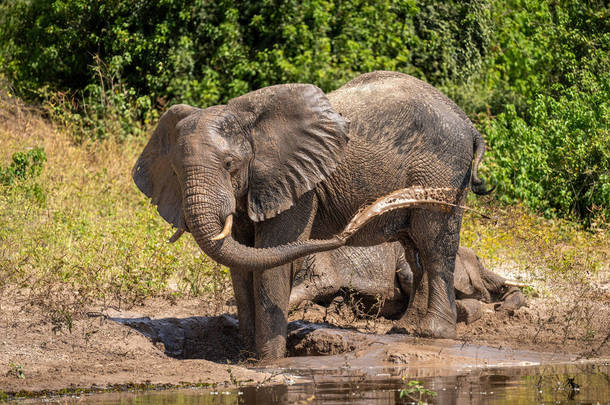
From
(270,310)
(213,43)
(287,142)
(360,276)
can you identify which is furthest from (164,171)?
(213,43)

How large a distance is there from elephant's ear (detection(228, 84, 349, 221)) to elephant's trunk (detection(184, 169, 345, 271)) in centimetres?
39

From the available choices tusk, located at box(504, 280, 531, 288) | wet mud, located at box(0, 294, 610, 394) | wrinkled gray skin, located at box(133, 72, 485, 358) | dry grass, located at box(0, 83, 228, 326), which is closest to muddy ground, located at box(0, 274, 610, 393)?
wet mud, located at box(0, 294, 610, 394)

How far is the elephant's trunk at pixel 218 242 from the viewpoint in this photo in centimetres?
702

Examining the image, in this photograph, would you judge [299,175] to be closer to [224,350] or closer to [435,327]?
[224,350]

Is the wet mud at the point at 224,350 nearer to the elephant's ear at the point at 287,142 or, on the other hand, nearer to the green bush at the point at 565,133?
the elephant's ear at the point at 287,142

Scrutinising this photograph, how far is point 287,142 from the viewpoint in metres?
7.71

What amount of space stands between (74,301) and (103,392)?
2349 mm

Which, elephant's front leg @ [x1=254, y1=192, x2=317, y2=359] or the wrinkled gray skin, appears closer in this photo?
the wrinkled gray skin

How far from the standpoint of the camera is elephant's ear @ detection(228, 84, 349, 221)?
7.60 meters

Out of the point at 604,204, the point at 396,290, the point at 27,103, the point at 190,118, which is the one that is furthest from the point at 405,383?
the point at 27,103

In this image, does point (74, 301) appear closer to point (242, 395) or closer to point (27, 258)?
point (27, 258)

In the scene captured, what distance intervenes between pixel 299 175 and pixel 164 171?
3.71ft

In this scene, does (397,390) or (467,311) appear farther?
(467,311)

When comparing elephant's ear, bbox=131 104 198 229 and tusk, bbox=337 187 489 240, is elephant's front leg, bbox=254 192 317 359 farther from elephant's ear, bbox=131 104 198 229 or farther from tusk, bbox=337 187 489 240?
elephant's ear, bbox=131 104 198 229
